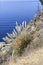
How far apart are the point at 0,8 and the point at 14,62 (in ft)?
96.7

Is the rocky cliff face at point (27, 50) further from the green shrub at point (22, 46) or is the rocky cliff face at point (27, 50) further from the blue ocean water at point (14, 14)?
the blue ocean water at point (14, 14)

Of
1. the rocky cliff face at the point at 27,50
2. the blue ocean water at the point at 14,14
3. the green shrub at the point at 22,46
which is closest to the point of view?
the rocky cliff face at the point at 27,50

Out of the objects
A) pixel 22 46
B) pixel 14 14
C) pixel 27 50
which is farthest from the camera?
pixel 14 14

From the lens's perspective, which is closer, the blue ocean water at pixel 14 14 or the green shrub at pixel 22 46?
the green shrub at pixel 22 46

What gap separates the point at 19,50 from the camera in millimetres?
6645

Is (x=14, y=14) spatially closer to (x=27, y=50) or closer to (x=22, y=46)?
(x=22, y=46)

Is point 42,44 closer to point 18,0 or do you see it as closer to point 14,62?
point 14,62

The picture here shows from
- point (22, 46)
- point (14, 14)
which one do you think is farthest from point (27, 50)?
point (14, 14)

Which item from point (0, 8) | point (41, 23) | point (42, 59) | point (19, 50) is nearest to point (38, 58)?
point (42, 59)

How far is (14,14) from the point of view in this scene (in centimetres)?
2994

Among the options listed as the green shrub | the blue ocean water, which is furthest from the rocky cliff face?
the blue ocean water

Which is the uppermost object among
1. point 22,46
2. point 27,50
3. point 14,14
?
point 14,14

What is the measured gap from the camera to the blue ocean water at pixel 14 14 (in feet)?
70.8

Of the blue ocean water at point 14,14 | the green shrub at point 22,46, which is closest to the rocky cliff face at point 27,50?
the green shrub at point 22,46
